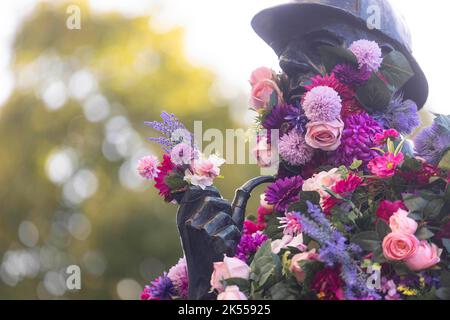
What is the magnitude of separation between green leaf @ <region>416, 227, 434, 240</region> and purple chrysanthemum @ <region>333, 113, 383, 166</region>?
71 centimetres

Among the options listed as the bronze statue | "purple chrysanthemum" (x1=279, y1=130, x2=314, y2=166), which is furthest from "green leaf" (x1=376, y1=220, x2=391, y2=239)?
"purple chrysanthemum" (x1=279, y1=130, x2=314, y2=166)

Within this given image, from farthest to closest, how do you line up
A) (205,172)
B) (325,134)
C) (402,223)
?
1. (325,134)
2. (205,172)
3. (402,223)

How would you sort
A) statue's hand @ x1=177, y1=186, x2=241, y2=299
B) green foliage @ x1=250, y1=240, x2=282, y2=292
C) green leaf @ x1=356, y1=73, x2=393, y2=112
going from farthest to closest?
green leaf @ x1=356, y1=73, x2=393, y2=112
statue's hand @ x1=177, y1=186, x2=241, y2=299
green foliage @ x1=250, y1=240, x2=282, y2=292

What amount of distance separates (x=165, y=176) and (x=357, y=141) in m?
1.00

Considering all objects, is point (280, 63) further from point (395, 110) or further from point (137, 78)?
point (137, 78)

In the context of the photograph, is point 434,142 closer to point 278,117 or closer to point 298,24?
point 278,117

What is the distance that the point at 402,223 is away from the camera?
10.9 ft

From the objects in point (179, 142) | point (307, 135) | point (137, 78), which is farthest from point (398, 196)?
point (137, 78)

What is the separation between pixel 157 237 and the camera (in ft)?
48.0

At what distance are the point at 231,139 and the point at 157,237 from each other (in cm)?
983

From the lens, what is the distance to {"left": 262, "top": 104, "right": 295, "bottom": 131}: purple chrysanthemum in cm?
425

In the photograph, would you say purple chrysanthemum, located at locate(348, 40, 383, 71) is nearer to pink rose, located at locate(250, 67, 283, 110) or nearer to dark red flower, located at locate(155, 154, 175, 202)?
pink rose, located at locate(250, 67, 283, 110)

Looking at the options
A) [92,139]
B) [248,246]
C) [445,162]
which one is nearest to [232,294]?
[248,246]

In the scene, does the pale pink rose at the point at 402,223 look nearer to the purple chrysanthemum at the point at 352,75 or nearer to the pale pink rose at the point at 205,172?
the pale pink rose at the point at 205,172
